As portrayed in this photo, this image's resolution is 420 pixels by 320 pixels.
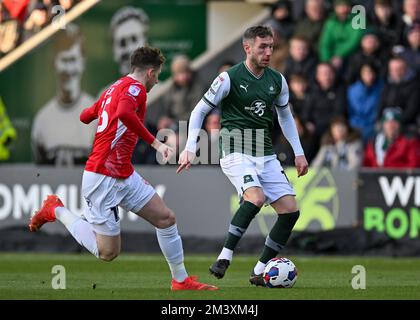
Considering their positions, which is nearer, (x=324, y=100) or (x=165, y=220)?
(x=165, y=220)

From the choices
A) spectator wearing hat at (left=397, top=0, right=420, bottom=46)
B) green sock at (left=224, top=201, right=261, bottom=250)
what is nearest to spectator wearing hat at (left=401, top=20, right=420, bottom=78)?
spectator wearing hat at (left=397, top=0, right=420, bottom=46)

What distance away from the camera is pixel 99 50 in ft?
72.3

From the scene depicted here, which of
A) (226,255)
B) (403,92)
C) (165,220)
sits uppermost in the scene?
(403,92)

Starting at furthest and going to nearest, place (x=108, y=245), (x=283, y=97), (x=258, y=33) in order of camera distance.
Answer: (x=283, y=97) < (x=258, y=33) < (x=108, y=245)

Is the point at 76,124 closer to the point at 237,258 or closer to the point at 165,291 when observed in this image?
the point at 237,258

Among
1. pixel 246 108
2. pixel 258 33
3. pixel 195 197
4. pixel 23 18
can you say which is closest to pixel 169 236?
pixel 246 108

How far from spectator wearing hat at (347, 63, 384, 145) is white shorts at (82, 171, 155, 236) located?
8350mm

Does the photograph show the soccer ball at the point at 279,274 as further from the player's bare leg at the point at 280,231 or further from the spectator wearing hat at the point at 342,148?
the spectator wearing hat at the point at 342,148

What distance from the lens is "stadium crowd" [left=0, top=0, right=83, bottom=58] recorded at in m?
20.8

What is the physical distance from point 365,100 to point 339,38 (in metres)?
1.21

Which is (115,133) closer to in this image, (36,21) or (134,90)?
(134,90)

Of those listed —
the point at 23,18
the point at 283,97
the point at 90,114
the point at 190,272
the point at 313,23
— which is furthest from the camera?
the point at 23,18

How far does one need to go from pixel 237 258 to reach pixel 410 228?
262cm

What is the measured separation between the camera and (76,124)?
2138cm
